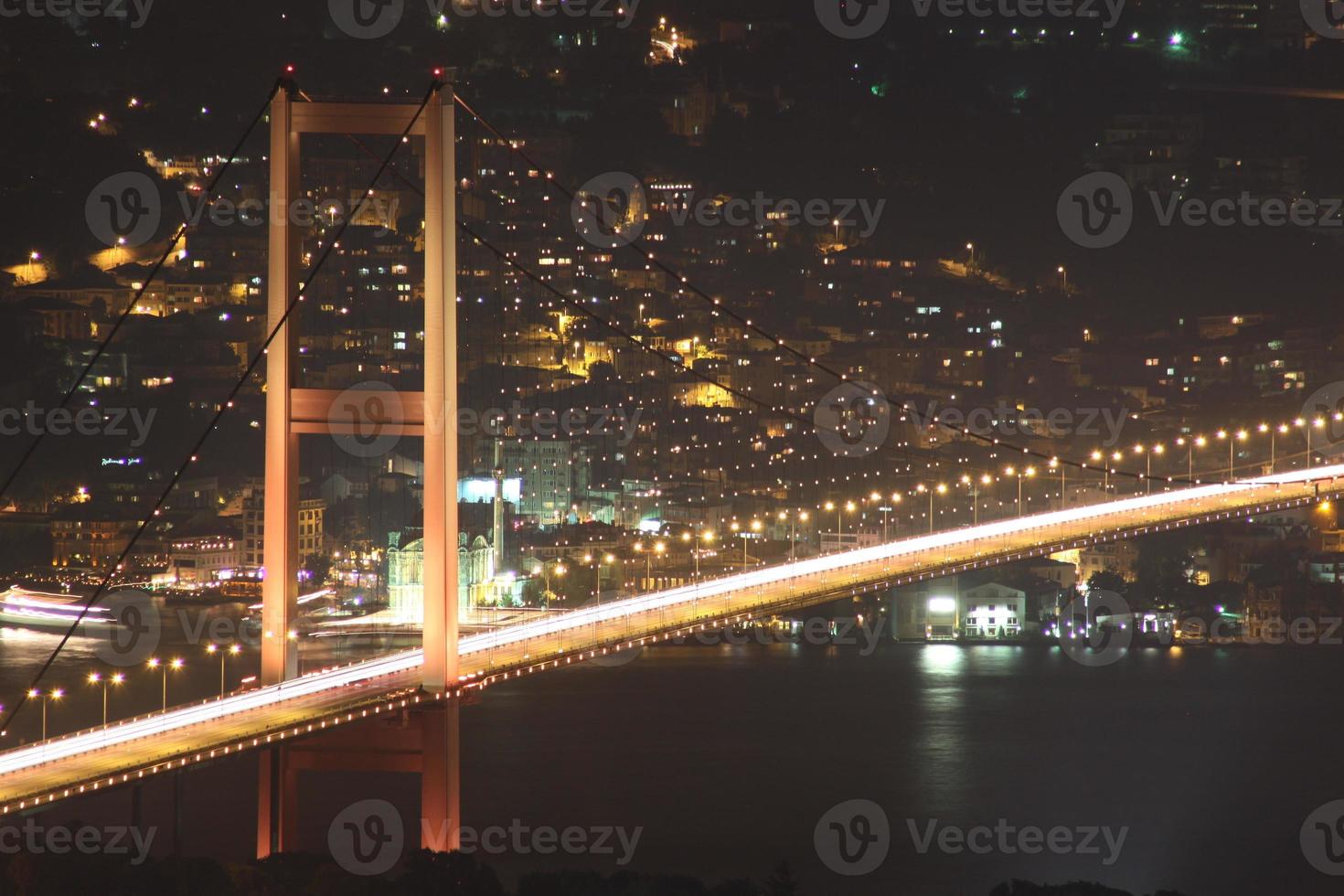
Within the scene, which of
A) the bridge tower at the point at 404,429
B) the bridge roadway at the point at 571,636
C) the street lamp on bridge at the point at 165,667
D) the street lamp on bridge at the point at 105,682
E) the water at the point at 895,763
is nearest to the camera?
the bridge roadway at the point at 571,636

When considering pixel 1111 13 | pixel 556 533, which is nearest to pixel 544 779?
pixel 556 533

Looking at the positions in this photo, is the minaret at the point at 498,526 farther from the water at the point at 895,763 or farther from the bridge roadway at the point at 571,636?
the bridge roadway at the point at 571,636

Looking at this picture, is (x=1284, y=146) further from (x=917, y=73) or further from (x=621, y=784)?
(x=621, y=784)

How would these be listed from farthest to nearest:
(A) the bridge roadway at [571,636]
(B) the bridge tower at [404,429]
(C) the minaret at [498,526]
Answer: (C) the minaret at [498,526]
(B) the bridge tower at [404,429]
(A) the bridge roadway at [571,636]

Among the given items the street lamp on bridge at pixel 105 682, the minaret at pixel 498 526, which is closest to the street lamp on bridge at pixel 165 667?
the street lamp on bridge at pixel 105 682

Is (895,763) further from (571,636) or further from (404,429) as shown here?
(404,429)

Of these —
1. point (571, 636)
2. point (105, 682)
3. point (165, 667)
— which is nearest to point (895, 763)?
point (165, 667)

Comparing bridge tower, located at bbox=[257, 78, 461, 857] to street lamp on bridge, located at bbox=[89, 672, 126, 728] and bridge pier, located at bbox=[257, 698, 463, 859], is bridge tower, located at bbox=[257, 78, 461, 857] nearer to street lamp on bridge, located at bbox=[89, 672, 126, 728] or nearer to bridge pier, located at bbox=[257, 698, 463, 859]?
bridge pier, located at bbox=[257, 698, 463, 859]
